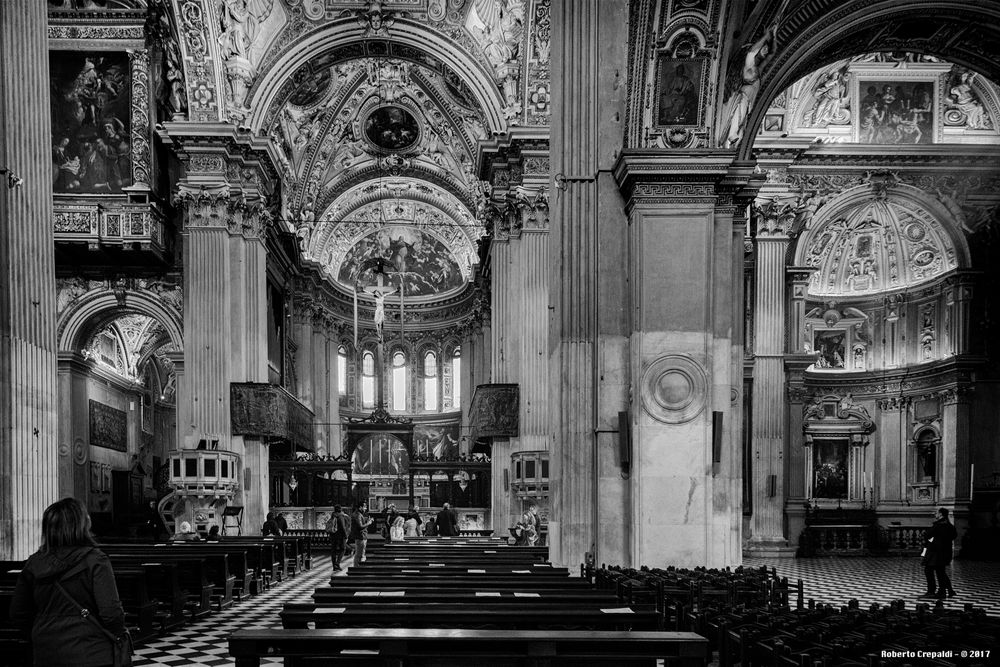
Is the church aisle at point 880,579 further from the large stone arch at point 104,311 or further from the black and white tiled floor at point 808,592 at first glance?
the large stone arch at point 104,311

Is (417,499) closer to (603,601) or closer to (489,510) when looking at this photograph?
(489,510)

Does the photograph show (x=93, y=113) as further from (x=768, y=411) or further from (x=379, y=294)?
(x=768, y=411)

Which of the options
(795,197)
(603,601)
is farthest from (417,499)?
(603,601)

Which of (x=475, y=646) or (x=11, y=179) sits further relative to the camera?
(x=11, y=179)

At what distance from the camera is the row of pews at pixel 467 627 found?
4.83 metres

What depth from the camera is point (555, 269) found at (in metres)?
13.0

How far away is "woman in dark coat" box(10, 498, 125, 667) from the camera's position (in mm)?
4355

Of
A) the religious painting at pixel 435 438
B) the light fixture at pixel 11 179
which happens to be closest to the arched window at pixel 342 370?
the religious painting at pixel 435 438

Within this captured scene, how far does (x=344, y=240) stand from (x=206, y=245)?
1794 cm

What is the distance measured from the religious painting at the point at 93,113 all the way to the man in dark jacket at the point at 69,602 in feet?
69.2

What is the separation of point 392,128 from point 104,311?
1192 centimetres

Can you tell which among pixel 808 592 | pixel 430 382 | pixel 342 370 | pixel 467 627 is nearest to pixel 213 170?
pixel 808 592

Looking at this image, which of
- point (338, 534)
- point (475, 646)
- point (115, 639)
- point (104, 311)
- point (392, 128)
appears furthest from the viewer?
point (392, 128)

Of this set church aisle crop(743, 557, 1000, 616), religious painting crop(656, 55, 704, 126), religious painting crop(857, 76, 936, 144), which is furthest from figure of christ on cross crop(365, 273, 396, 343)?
religious painting crop(656, 55, 704, 126)
